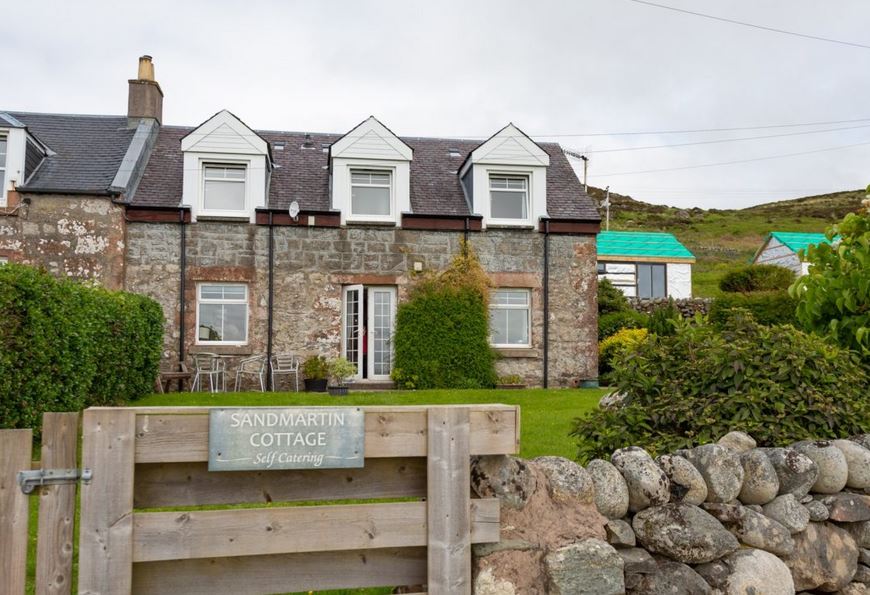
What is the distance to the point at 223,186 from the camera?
52.7 ft

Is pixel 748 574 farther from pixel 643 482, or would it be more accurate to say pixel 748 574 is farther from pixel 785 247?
pixel 785 247

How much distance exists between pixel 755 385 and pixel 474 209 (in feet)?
40.4

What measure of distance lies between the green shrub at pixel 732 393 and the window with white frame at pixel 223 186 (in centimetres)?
1290

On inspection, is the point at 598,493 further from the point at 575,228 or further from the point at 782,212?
the point at 782,212

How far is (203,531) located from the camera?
2828 mm

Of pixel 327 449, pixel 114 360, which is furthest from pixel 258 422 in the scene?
pixel 114 360

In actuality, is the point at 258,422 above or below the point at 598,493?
above

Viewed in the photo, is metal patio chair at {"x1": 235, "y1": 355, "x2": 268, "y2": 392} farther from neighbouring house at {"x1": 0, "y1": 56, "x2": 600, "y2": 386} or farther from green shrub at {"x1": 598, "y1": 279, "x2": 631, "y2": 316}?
green shrub at {"x1": 598, "y1": 279, "x2": 631, "y2": 316}

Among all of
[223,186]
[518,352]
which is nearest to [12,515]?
[518,352]

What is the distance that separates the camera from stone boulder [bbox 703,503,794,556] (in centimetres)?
382

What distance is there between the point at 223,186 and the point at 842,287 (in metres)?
13.7

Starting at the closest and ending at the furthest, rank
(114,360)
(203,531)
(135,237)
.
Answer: (203,531) < (114,360) < (135,237)

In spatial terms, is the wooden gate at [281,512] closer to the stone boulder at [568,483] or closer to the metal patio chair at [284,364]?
the stone boulder at [568,483]

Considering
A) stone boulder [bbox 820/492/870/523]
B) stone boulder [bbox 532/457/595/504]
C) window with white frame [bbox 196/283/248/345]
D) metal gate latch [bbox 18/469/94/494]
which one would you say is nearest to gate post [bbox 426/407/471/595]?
stone boulder [bbox 532/457/595/504]
